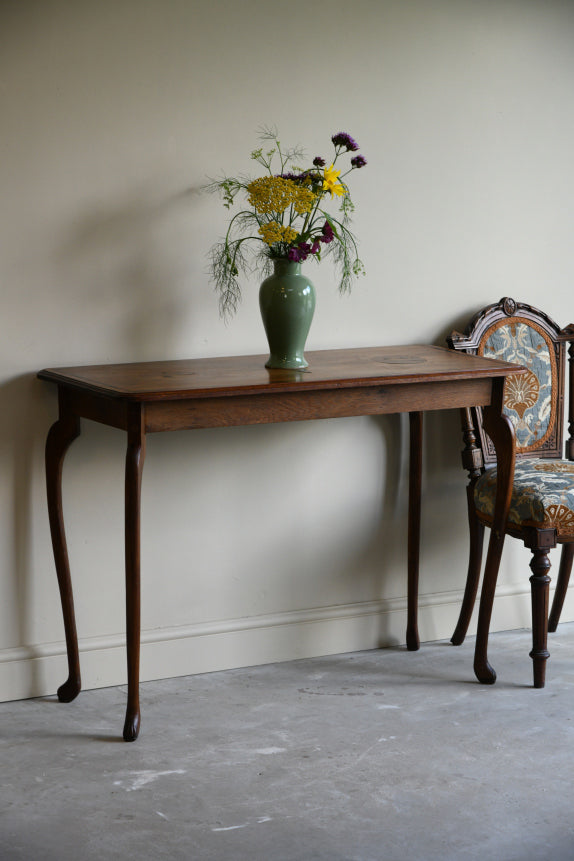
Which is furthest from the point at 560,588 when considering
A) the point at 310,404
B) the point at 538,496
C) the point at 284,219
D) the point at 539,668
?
the point at 284,219

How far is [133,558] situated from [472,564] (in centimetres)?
118

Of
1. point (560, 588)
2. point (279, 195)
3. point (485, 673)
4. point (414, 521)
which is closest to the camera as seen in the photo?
point (279, 195)

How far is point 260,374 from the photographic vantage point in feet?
8.61

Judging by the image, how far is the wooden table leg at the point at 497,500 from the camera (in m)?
2.77

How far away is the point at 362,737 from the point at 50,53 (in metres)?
1.96

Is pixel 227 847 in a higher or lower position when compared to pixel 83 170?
lower

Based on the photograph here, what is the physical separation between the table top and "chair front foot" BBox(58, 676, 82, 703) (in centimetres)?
82

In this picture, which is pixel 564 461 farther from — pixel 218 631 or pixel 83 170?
pixel 83 170

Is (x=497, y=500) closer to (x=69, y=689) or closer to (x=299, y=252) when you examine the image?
(x=299, y=252)

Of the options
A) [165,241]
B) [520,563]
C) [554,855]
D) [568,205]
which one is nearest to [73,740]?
[554,855]

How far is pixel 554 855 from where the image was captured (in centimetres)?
200

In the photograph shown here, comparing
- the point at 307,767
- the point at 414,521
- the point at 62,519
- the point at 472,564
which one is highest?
the point at 62,519

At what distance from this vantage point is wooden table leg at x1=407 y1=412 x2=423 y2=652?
3143mm

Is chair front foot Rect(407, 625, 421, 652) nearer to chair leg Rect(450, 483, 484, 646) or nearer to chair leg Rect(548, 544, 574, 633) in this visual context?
chair leg Rect(450, 483, 484, 646)
